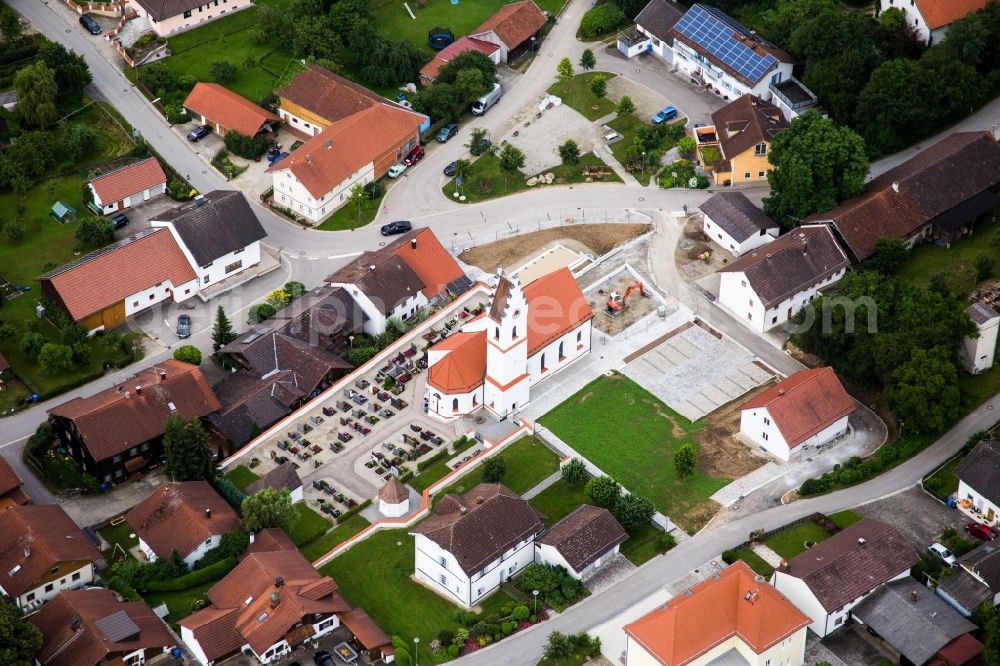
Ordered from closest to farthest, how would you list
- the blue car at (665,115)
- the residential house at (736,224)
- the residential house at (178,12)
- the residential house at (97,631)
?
1. the residential house at (97,631)
2. the residential house at (736,224)
3. the blue car at (665,115)
4. the residential house at (178,12)

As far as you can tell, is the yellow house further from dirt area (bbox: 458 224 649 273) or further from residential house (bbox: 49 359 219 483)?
residential house (bbox: 49 359 219 483)

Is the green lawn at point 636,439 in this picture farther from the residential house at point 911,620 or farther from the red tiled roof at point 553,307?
the residential house at point 911,620

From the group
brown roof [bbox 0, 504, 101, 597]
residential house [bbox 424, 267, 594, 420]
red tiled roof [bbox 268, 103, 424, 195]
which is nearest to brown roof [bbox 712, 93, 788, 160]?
residential house [bbox 424, 267, 594, 420]

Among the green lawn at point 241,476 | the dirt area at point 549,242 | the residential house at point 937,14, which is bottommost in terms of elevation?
the green lawn at point 241,476

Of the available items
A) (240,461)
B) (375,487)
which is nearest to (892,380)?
(375,487)

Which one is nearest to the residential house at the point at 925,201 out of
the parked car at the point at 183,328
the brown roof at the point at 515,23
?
the brown roof at the point at 515,23

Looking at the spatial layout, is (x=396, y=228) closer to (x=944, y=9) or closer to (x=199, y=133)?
(x=199, y=133)
